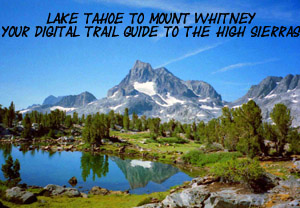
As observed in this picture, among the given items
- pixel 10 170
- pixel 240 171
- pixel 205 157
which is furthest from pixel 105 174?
pixel 240 171

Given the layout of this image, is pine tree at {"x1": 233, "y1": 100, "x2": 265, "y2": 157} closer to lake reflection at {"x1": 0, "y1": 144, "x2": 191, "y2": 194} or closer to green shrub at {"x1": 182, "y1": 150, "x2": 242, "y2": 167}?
green shrub at {"x1": 182, "y1": 150, "x2": 242, "y2": 167}

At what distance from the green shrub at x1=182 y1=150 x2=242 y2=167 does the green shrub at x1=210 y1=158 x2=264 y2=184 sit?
28.5m

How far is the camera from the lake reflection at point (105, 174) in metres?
33.6

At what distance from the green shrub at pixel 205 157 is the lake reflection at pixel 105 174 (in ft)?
20.4

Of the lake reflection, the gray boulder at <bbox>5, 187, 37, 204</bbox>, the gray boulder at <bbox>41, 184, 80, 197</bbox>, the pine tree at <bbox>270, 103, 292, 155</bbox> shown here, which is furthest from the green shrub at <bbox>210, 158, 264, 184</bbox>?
the pine tree at <bbox>270, 103, 292, 155</bbox>

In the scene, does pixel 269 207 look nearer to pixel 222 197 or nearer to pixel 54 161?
pixel 222 197

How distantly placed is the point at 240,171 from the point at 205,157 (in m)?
34.7

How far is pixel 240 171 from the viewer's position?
16344mm

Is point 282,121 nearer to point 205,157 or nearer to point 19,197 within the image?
point 205,157

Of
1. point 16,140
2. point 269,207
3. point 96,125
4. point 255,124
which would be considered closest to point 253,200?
point 269,207

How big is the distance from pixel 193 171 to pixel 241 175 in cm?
2958

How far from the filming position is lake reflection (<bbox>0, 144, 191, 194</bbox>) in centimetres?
3362

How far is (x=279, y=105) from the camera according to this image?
3978cm

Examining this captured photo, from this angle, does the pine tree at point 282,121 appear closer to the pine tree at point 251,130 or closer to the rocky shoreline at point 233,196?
the pine tree at point 251,130
